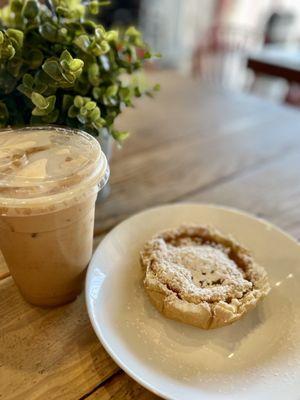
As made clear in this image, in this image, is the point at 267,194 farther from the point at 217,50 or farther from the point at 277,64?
the point at 217,50

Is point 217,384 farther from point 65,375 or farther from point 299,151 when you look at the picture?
point 299,151

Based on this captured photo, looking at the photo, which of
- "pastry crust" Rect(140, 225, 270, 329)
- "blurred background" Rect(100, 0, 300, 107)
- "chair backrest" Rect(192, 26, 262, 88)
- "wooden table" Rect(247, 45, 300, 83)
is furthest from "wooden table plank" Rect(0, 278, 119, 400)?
"chair backrest" Rect(192, 26, 262, 88)

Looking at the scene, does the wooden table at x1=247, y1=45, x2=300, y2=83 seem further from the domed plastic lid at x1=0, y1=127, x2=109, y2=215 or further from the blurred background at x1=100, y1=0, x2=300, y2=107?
the domed plastic lid at x1=0, y1=127, x2=109, y2=215

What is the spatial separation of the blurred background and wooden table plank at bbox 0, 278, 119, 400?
7.96 ft

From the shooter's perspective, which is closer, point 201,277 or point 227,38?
point 201,277

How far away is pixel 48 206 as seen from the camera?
0.51m

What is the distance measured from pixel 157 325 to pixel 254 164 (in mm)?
768

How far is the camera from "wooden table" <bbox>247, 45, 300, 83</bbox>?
2.66 metres

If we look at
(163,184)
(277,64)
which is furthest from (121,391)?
(277,64)

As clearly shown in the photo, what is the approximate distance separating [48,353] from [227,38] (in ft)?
11.6

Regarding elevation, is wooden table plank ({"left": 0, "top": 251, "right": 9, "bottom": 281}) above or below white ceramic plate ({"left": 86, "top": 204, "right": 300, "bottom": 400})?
below

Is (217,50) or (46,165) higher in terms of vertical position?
(46,165)

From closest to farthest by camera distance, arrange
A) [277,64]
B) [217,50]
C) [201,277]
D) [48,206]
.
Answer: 1. [48,206]
2. [201,277]
3. [277,64]
4. [217,50]

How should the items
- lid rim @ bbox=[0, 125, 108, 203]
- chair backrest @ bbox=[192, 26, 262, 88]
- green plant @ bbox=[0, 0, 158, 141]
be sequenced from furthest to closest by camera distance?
chair backrest @ bbox=[192, 26, 262, 88], green plant @ bbox=[0, 0, 158, 141], lid rim @ bbox=[0, 125, 108, 203]
